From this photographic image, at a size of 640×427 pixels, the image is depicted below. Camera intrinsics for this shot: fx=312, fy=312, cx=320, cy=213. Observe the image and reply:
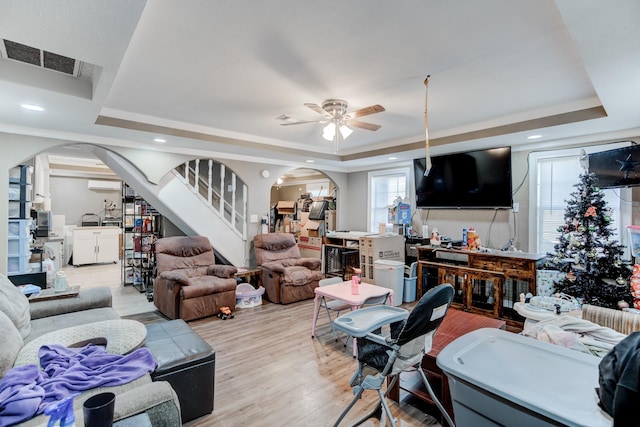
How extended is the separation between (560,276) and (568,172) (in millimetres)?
1438

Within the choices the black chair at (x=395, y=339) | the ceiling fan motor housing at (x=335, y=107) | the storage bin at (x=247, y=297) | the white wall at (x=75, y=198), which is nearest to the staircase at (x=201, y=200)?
the storage bin at (x=247, y=297)

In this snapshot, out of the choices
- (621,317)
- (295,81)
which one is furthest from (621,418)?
(295,81)

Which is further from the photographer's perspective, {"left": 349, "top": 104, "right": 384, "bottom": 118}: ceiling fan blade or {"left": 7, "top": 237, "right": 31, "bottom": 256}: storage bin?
{"left": 7, "top": 237, "right": 31, "bottom": 256}: storage bin

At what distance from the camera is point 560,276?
3.70 m

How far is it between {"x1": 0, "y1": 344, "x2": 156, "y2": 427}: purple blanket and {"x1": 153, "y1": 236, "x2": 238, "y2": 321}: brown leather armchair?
198 cm

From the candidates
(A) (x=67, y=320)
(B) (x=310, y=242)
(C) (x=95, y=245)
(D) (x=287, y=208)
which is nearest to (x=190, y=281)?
(A) (x=67, y=320)

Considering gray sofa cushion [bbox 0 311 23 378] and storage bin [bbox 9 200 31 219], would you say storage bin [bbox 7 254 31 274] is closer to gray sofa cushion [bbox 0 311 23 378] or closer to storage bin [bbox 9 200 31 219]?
storage bin [bbox 9 200 31 219]

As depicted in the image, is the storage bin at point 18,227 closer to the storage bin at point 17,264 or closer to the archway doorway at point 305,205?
the storage bin at point 17,264

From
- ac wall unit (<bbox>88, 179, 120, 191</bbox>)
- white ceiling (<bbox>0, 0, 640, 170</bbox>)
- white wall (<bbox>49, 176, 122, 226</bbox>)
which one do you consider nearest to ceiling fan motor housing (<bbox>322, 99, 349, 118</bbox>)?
white ceiling (<bbox>0, 0, 640, 170</bbox>)

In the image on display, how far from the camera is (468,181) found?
15.5ft

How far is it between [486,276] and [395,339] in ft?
9.71

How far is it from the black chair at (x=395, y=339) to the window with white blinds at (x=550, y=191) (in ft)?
10.9

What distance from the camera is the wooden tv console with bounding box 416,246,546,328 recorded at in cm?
396

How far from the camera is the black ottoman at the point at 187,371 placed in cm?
204
